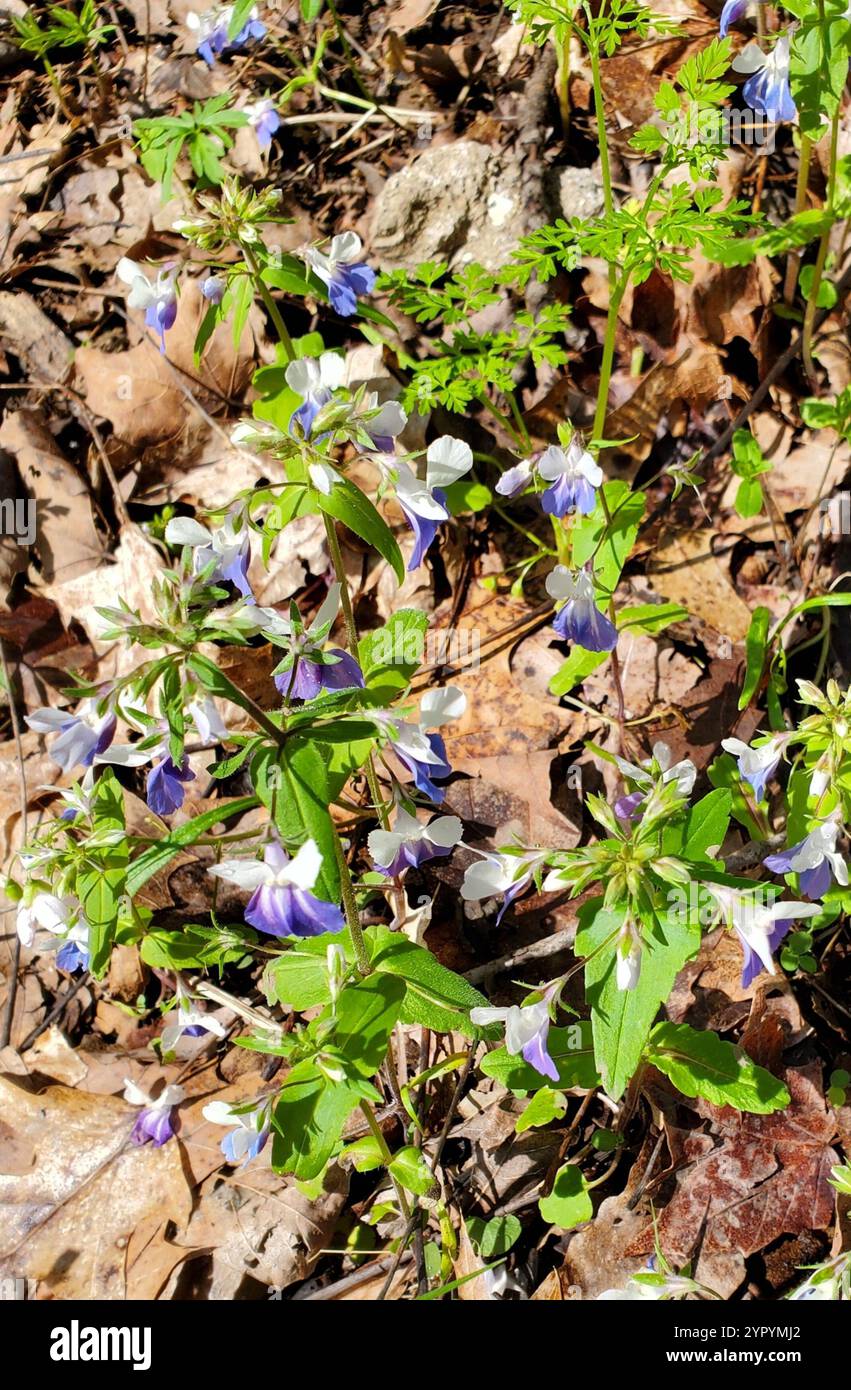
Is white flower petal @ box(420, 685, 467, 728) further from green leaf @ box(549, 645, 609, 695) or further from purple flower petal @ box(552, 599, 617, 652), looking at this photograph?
green leaf @ box(549, 645, 609, 695)

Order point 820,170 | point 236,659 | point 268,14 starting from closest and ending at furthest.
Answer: point 236,659
point 820,170
point 268,14

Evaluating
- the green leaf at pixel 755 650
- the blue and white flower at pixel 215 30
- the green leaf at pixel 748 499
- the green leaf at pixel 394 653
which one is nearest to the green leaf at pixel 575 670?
the green leaf at pixel 755 650

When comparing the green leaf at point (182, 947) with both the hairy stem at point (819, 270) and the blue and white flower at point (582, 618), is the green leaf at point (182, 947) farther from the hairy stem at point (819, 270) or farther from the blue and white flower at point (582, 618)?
the hairy stem at point (819, 270)

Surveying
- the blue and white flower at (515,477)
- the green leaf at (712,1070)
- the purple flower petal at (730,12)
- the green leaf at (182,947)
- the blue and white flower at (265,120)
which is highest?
the purple flower petal at (730,12)

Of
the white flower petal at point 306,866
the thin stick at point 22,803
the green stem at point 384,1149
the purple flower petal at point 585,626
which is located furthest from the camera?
the thin stick at point 22,803

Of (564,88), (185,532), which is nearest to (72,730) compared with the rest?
(185,532)

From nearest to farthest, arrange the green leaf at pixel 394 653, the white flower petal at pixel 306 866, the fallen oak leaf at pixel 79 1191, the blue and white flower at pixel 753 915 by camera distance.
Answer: the white flower petal at pixel 306 866
the blue and white flower at pixel 753 915
the green leaf at pixel 394 653
the fallen oak leaf at pixel 79 1191
